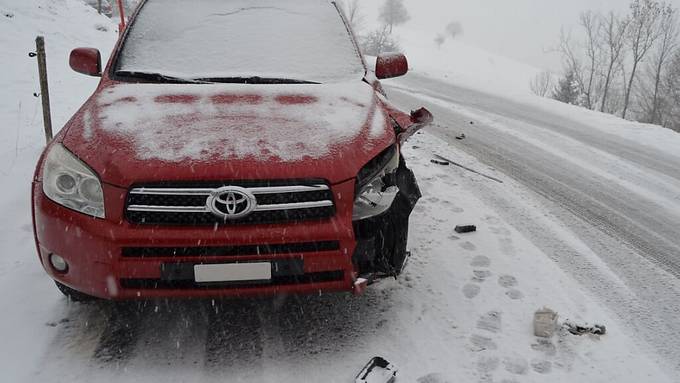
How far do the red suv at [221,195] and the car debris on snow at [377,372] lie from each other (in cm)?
35

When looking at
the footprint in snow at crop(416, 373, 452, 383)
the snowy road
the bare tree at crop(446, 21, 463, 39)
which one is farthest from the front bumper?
the bare tree at crop(446, 21, 463, 39)

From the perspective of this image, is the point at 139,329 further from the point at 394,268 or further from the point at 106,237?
the point at 394,268

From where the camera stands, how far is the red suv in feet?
7.46

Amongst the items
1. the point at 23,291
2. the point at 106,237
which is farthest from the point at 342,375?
the point at 23,291

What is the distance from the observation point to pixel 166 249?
2262 mm

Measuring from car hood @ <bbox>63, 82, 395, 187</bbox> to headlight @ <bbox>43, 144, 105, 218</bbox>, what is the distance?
0.05 meters

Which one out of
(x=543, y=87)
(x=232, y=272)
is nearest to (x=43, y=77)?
(x=232, y=272)

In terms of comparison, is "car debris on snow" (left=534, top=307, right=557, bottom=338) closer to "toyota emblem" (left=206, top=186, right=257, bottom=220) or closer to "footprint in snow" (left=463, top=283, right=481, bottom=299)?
"footprint in snow" (left=463, top=283, right=481, bottom=299)

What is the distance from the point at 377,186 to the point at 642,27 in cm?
3431

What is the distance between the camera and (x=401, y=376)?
95.8 inches

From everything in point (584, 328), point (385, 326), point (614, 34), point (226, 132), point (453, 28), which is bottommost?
point (453, 28)

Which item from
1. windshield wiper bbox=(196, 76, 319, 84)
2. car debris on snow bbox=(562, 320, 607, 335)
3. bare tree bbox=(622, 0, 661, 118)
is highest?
bare tree bbox=(622, 0, 661, 118)

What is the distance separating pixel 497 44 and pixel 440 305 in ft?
444

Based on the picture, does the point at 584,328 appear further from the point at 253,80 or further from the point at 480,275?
the point at 253,80
